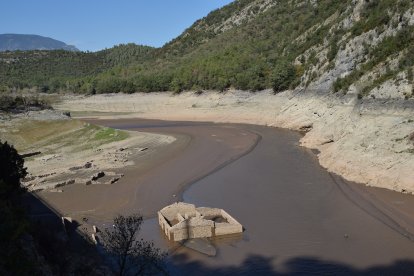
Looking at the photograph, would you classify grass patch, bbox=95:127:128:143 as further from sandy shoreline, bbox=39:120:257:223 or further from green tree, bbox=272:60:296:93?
green tree, bbox=272:60:296:93

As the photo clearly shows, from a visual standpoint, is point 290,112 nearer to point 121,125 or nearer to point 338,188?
point 121,125

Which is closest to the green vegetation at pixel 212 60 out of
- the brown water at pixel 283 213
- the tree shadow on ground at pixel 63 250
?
the brown water at pixel 283 213

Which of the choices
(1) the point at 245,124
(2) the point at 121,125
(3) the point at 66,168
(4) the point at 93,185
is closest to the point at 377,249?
(4) the point at 93,185

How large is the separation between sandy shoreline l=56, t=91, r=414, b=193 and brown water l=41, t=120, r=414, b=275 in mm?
1854

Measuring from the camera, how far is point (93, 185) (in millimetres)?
38438

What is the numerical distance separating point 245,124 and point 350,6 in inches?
1013

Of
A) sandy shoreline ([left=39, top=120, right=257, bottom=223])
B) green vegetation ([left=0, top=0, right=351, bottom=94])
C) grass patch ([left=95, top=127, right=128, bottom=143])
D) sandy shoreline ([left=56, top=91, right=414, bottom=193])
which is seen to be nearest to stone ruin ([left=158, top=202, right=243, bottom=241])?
sandy shoreline ([left=39, top=120, right=257, bottom=223])

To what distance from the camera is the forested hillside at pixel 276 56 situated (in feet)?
173

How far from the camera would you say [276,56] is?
97312mm

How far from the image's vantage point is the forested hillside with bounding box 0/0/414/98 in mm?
52750

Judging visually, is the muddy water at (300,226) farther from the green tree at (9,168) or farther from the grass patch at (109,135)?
the grass patch at (109,135)

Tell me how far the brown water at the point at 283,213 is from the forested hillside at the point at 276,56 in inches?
490

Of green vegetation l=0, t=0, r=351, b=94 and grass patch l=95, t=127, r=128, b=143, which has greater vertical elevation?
green vegetation l=0, t=0, r=351, b=94

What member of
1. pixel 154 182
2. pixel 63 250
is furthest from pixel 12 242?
pixel 154 182
